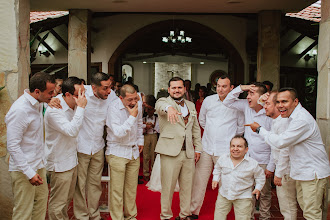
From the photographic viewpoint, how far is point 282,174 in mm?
3680

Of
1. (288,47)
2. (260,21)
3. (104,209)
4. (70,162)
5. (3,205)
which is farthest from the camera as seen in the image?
(288,47)

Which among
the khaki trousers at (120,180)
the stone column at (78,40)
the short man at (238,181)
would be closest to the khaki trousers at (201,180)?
the short man at (238,181)

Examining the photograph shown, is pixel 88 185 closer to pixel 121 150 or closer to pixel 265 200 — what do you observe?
pixel 121 150

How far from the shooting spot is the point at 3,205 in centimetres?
418

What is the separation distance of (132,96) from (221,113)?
3.98ft

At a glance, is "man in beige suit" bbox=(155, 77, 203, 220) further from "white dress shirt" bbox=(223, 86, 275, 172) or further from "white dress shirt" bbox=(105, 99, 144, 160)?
"white dress shirt" bbox=(223, 86, 275, 172)

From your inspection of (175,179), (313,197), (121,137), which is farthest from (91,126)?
(313,197)

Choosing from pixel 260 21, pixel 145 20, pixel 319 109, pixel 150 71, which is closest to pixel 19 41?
pixel 319 109

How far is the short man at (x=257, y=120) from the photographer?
4258mm

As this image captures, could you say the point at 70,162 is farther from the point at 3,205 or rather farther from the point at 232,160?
the point at 232,160

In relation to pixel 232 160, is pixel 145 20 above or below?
above

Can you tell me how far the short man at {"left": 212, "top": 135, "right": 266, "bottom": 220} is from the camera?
3.77m

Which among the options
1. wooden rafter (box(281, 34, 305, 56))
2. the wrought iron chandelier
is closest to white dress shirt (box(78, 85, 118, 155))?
the wrought iron chandelier

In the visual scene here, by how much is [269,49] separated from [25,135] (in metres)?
5.43
